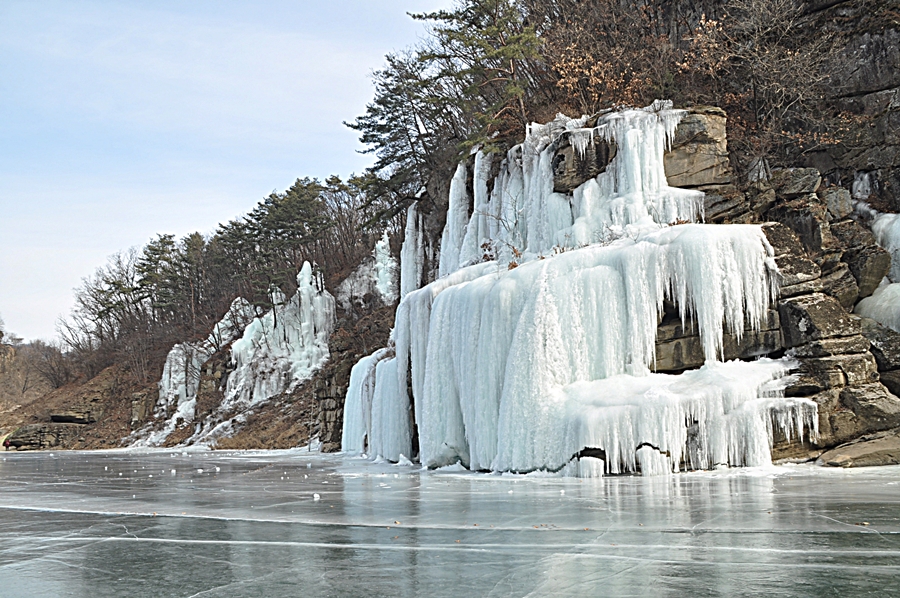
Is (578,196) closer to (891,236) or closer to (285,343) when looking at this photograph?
(891,236)

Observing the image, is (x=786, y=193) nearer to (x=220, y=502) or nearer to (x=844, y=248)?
(x=844, y=248)

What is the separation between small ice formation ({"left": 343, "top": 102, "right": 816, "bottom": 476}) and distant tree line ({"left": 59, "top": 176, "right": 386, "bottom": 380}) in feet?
93.2

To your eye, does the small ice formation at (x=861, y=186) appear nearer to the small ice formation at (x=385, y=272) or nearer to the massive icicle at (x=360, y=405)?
the massive icicle at (x=360, y=405)

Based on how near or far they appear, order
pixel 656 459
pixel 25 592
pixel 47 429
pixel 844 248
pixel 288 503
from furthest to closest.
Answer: pixel 47 429 < pixel 844 248 < pixel 656 459 < pixel 288 503 < pixel 25 592

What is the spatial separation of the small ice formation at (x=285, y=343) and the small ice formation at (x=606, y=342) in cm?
2465

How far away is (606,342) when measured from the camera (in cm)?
1330

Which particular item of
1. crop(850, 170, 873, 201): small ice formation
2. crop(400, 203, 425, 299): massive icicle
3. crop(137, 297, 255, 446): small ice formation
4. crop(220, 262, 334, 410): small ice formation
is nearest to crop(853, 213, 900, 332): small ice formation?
crop(850, 170, 873, 201): small ice formation

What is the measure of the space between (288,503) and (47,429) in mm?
45038

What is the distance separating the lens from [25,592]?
4.05 m

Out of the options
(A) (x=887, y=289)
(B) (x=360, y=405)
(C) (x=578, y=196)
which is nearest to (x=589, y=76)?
(C) (x=578, y=196)

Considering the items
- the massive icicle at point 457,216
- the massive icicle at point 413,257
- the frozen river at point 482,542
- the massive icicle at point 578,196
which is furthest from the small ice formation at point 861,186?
the massive icicle at point 413,257

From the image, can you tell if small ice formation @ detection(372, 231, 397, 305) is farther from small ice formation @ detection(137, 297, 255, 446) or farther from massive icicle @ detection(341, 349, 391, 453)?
massive icicle @ detection(341, 349, 391, 453)

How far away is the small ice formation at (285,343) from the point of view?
41906 millimetres

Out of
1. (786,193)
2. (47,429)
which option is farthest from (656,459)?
(47,429)
